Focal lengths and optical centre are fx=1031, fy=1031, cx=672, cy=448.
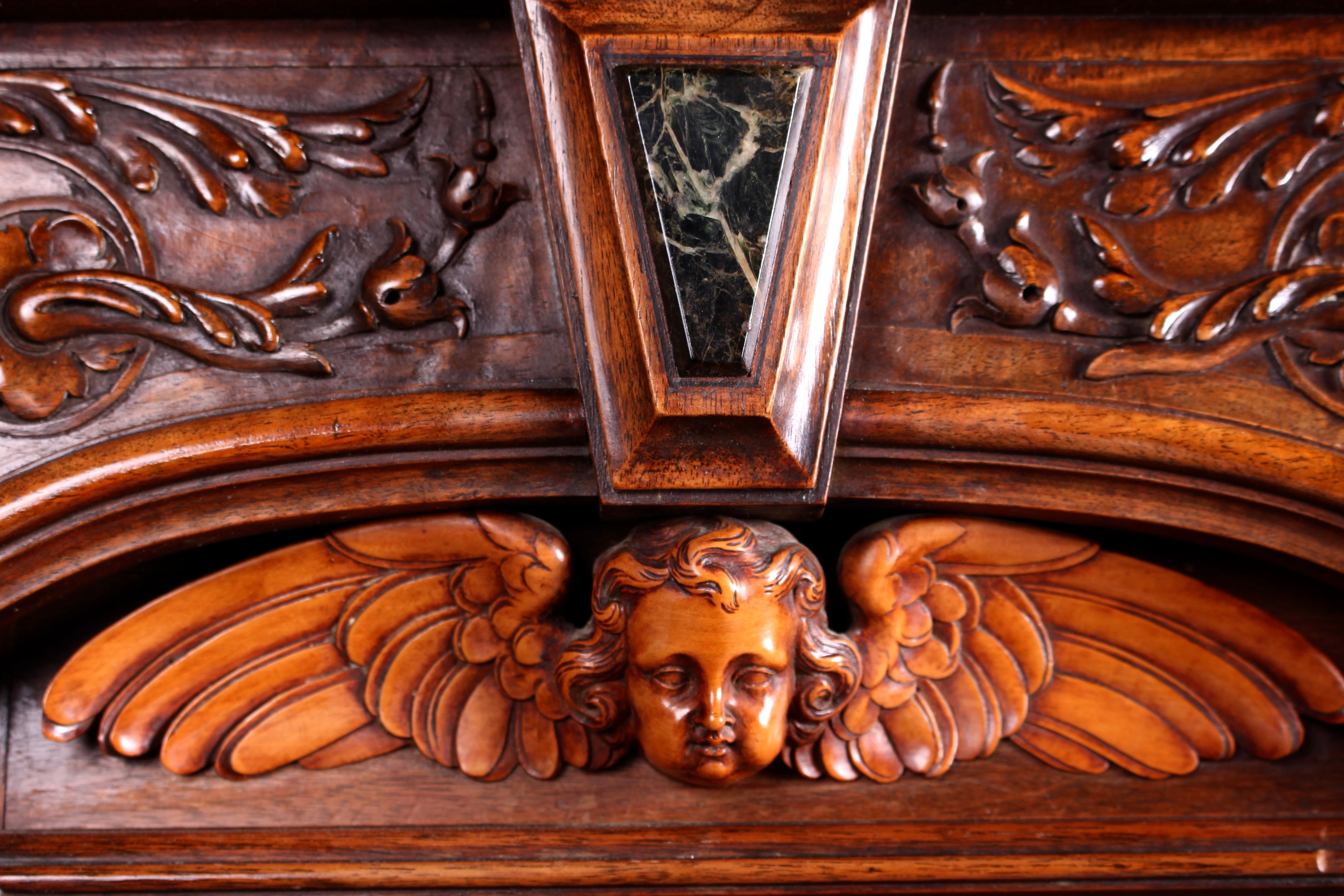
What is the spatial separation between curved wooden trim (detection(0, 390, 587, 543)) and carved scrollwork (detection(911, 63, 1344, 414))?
0.36 meters

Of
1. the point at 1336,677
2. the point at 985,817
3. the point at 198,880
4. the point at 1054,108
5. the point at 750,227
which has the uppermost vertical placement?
the point at 1054,108

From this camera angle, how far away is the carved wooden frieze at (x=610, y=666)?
0.87 meters

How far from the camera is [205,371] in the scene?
815 mm

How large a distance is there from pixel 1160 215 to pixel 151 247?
2.67 ft

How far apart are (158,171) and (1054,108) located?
2.36 feet

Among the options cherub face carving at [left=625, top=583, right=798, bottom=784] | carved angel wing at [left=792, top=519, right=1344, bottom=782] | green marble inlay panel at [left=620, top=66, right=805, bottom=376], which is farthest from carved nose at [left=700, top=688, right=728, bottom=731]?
green marble inlay panel at [left=620, top=66, right=805, bottom=376]

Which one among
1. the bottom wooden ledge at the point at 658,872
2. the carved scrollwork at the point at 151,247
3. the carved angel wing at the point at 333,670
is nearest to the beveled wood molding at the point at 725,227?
the carved scrollwork at the point at 151,247

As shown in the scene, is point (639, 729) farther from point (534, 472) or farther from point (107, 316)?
point (107, 316)

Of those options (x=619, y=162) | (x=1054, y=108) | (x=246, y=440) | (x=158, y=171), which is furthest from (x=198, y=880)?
(x=1054, y=108)

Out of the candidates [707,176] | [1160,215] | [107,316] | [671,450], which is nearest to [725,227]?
[707,176]

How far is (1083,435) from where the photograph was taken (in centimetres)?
80

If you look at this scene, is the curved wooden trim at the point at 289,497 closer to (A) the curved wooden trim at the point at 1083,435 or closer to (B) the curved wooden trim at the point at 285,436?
(B) the curved wooden trim at the point at 285,436

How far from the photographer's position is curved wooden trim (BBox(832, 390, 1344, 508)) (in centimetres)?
80

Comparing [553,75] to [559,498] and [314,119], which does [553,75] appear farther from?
[559,498]
